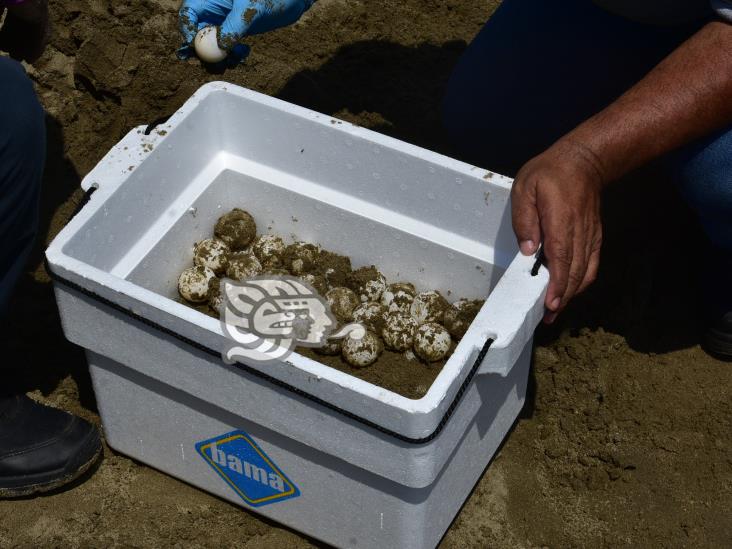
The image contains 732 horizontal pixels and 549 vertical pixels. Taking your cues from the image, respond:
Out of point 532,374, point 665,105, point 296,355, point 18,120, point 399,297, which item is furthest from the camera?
point 532,374

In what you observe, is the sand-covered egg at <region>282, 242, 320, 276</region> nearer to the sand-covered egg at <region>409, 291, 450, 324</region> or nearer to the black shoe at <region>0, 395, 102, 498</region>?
the sand-covered egg at <region>409, 291, 450, 324</region>

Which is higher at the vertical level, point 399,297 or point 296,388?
point 296,388

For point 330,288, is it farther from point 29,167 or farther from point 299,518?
point 29,167

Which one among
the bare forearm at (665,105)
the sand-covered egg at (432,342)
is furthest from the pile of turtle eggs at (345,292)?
the bare forearm at (665,105)

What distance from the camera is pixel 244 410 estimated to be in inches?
56.9

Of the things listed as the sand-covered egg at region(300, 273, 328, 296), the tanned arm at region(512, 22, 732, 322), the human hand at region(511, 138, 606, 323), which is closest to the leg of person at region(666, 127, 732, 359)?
the tanned arm at region(512, 22, 732, 322)

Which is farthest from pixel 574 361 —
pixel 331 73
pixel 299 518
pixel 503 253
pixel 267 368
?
pixel 331 73

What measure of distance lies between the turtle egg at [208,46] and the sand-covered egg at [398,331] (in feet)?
1.78

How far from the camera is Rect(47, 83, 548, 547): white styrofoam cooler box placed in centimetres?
136

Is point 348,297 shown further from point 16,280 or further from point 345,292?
point 16,280

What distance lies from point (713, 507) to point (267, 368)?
87cm

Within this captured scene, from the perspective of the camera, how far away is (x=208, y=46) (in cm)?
181

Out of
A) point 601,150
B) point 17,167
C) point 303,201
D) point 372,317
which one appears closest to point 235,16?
point 303,201

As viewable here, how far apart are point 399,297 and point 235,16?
554 mm
